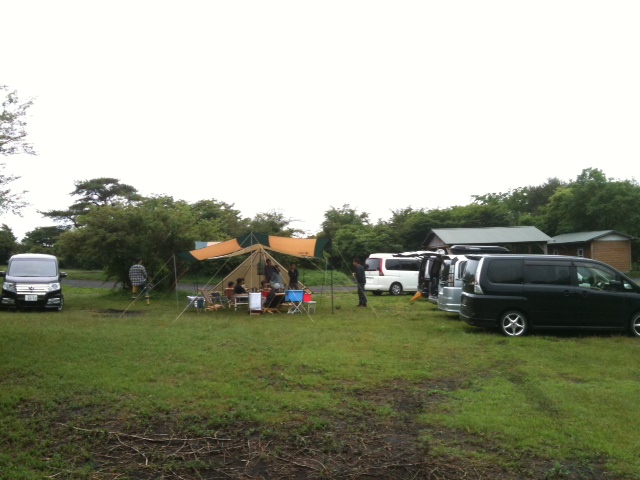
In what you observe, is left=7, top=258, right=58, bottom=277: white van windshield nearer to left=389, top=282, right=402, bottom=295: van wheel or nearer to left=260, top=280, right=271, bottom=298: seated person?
left=260, top=280, right=271, bottom=298: seated person

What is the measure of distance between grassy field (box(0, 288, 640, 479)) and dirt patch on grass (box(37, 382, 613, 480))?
2cm

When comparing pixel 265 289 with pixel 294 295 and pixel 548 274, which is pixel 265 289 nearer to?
pixel 294 295

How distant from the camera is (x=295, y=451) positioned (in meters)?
4.87

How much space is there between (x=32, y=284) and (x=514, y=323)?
1266 cm

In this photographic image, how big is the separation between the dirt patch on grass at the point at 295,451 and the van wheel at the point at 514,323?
6.04 meters

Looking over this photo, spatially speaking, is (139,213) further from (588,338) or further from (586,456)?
(586,456)

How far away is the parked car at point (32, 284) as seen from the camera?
15.8 metres

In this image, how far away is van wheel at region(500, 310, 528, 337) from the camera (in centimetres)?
1129

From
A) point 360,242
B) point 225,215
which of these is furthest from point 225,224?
point 360,242

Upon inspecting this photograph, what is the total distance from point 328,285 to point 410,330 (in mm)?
18308

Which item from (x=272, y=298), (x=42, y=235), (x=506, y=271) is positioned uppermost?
(x=42, y=235)

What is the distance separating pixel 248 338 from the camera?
35.3ft

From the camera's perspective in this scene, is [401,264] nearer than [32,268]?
No

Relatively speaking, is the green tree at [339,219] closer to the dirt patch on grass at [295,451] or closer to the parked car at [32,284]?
the parked car at [32,284]
